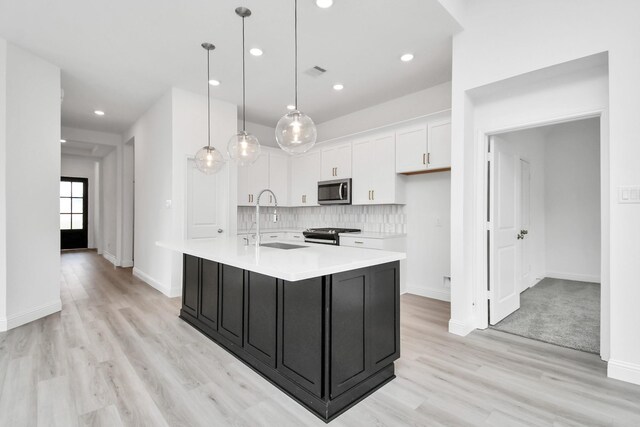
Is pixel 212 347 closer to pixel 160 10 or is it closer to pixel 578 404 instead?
pixel 578 404

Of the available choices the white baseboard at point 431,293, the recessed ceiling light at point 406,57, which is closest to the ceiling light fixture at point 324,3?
the recessed ceiling light at point 406,57

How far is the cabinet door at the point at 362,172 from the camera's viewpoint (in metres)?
4.78

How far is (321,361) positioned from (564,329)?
2.85m

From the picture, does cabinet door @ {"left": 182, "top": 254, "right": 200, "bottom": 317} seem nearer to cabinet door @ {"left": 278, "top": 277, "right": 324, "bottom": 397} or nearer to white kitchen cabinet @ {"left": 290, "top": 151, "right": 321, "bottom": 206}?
cabinet door @ {"left": 278, "top": 277, "right": 324, "bottom": 397}

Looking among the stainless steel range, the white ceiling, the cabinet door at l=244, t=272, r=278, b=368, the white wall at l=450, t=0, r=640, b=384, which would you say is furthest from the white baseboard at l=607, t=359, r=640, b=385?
the stainless steel range

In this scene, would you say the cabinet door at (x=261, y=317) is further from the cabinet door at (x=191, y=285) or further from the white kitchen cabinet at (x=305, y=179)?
the white kitchen cabinet at (x=305, y=179)

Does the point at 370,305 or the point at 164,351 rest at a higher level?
the point at 370,305

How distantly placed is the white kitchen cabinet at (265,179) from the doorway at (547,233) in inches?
148

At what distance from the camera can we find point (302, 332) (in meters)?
1.97

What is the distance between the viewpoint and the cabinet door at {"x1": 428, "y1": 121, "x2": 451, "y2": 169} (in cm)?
392

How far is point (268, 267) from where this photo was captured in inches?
68.2

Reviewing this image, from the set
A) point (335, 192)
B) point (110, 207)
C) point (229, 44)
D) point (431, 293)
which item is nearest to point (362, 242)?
point (335, 192)

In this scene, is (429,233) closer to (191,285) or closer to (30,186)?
(191,285)

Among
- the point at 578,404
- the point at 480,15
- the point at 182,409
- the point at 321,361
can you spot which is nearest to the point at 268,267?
the point at 321,361
